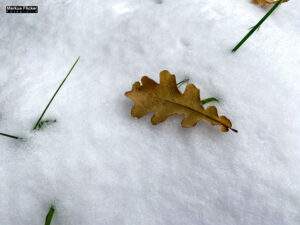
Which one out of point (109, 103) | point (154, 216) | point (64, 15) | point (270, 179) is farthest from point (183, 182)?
point (64, 15)

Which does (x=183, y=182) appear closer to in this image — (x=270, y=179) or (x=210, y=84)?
(x=270, y=179)

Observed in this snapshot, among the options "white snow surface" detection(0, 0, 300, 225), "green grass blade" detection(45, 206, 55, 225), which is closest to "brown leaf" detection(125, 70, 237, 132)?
"white snow surface" detection(0, 0, 300, 225)

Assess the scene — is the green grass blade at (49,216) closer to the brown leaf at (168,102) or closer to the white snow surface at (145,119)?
the white snow surface at (145,119)

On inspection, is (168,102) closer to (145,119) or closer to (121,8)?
(145,119)

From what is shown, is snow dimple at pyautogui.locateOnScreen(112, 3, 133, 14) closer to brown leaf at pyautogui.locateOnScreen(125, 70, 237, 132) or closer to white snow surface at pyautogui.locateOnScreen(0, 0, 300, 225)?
white snow surface at pyautogui.locateOnScreen(0, 0, 300, 225)

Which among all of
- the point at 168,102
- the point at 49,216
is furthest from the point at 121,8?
the point at 49,216

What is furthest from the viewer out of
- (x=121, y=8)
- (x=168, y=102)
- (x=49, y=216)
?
(x=121, y=8)

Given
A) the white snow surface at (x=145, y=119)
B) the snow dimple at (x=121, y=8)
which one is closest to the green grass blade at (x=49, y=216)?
the white snow surface at (x=145, y=119)
